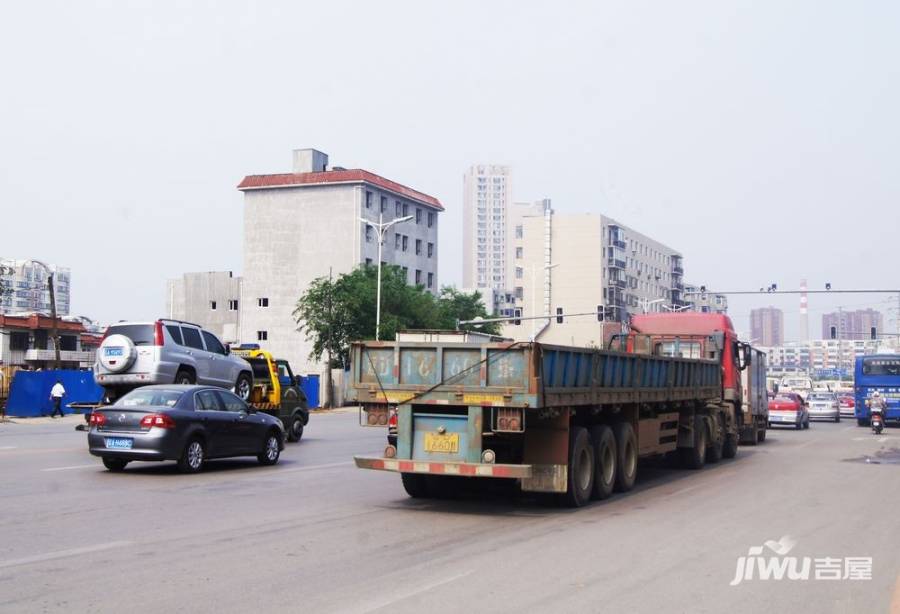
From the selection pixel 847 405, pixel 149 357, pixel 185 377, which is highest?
pixel 149 357

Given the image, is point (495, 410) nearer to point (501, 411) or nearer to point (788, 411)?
point (501, 411)

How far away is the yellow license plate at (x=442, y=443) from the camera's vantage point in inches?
478

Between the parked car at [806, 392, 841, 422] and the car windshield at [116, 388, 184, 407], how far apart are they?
3952cm

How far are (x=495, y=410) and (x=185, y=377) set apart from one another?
41.8 feet

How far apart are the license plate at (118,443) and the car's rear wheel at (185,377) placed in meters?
5.83

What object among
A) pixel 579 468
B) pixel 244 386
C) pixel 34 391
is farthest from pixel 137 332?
pixel 34 391

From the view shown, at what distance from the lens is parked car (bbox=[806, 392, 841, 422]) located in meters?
49.6

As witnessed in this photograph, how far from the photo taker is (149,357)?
21969 mm

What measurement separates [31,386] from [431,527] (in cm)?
3206

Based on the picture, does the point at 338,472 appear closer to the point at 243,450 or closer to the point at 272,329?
the point at 243,450

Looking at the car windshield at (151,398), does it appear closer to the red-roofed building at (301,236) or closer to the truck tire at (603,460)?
the truck tire at (603,460)

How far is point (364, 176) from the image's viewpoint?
3275 inches

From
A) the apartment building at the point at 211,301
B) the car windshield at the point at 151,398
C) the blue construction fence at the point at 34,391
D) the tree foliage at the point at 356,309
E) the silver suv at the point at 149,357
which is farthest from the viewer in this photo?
the apartment building at the point at 211,301

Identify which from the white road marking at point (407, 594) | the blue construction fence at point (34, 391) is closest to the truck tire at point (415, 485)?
the white road marking at point (407, 594)
